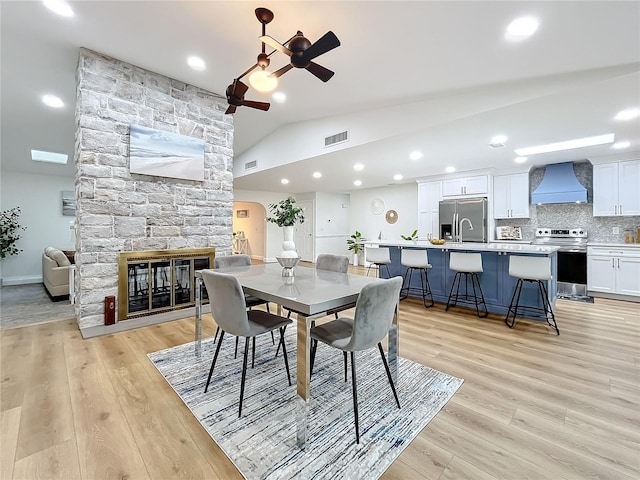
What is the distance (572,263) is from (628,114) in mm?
2800

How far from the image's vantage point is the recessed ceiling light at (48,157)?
18.5 feet

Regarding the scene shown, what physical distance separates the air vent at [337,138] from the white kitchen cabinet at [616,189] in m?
4.52

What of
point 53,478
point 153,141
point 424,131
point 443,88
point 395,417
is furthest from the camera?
point 424,131

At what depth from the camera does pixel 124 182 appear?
340 centimetres

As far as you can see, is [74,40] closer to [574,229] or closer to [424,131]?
[424,131]

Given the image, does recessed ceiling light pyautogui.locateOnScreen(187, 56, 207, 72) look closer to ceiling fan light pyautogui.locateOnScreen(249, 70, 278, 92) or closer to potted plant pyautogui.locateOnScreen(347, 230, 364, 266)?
ceiling fan light pyautogui.locateOnScreen(249, 70, 278, 92)

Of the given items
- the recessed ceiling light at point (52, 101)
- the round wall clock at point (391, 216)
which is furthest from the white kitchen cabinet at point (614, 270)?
the recessed ceiling light at point (52, 101)

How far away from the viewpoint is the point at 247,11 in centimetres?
234

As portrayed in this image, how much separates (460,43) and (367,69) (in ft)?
3.09

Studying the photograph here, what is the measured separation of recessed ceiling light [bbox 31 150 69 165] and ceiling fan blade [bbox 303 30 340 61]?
6469 millimetres

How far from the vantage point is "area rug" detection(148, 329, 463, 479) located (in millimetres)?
1459

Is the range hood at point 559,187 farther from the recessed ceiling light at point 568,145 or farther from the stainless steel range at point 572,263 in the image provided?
the recessed ceiling light at point 568,145

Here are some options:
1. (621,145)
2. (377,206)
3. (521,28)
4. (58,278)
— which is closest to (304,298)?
(521,28)

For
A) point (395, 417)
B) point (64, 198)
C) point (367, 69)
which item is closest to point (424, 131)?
point (367, 69)
